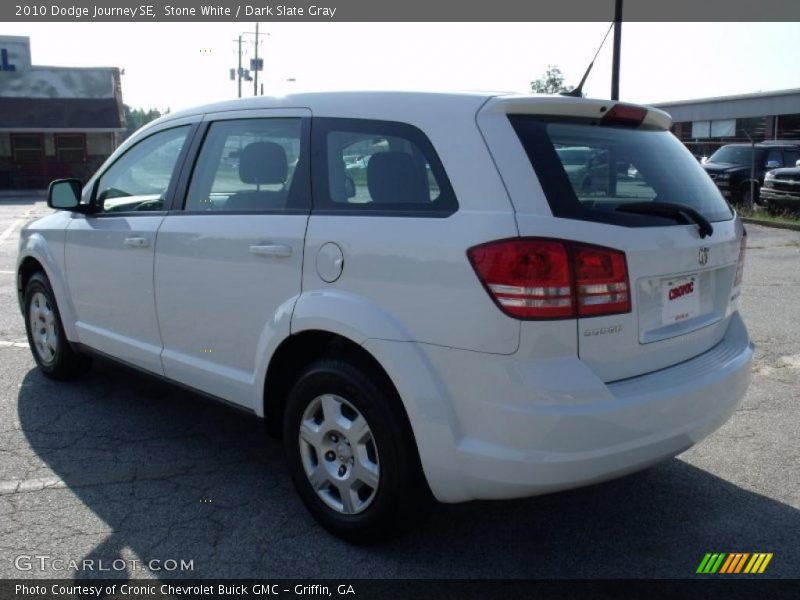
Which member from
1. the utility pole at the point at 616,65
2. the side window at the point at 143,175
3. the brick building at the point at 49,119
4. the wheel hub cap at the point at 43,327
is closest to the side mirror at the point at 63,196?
the side window at the point at 143,175

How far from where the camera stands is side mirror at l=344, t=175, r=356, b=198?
3516mm

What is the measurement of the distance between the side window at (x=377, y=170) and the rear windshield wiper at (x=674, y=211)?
27.6 inches

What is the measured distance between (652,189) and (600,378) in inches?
36.2

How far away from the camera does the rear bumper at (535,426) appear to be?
9.42 ft

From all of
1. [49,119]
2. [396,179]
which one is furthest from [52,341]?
[49,119]

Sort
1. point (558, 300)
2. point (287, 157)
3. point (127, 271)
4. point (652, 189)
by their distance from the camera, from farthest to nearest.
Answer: point (127, 271), point (287, 157), point (652, 189), point (558, 300)

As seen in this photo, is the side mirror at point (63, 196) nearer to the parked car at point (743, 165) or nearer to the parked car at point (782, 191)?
the parked car at point (782, 191)

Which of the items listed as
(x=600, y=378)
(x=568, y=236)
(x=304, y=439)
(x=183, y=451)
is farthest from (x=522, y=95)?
(x=183, y=451)

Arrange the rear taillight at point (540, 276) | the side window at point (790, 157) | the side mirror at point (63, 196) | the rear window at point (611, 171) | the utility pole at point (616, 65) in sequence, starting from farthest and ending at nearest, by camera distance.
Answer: the side window at point (790, 157) < the utility pole at point (616, 65) < the side mirror at point (63, 196) < the rear window at point (611, 171) < the rear taillight at point (540, 276)

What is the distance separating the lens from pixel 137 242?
4.48m

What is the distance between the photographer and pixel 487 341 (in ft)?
9.50

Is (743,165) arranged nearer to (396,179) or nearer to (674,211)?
(674,211)

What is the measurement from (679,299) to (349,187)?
4.67 feet

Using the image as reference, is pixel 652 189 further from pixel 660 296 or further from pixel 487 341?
pixel 487 341
